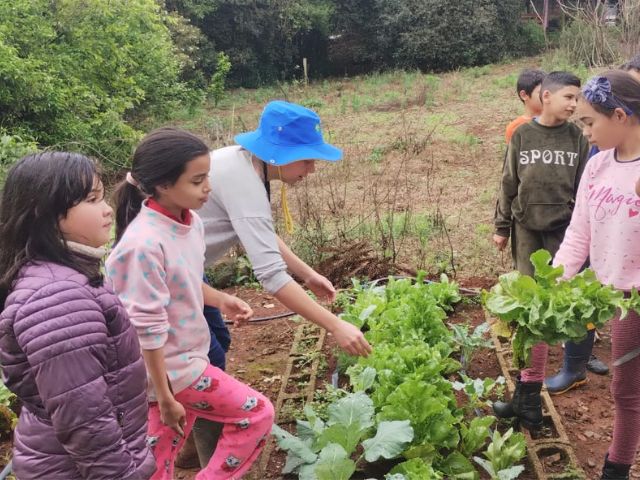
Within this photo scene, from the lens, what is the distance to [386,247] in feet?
18.8

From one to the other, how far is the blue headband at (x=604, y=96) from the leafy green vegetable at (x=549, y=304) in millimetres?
637

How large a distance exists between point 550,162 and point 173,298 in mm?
2307

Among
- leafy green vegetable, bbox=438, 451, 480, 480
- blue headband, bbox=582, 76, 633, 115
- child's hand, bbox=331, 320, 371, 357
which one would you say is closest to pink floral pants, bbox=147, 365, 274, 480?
child's hand, bbox=331, 320, 371, 357

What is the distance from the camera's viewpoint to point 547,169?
11.2 ft

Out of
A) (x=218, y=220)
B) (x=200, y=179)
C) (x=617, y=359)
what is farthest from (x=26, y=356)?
(x=617, y=359)

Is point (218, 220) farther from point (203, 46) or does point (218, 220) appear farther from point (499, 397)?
point (203, 46)

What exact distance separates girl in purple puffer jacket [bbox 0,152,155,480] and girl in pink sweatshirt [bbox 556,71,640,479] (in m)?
1.85

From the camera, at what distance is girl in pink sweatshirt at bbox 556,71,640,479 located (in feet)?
7.59

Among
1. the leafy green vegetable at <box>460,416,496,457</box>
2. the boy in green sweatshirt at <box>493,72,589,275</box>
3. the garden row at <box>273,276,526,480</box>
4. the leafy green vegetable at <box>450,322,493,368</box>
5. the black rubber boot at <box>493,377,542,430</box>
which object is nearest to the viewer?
the garden row at <box>273,276,526,480</box>

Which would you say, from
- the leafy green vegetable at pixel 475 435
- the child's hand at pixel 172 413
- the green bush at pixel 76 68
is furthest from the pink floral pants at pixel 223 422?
the green bush at pixel 76 68

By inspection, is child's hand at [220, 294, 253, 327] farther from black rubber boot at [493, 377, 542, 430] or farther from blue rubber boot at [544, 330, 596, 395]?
blue rubber boot at [544, 330, 596, 395]

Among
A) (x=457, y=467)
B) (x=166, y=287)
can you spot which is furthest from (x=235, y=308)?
(x=457, y=467)

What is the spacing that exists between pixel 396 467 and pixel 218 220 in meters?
1.31

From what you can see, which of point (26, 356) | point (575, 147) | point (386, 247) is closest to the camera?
point (26, 356)
